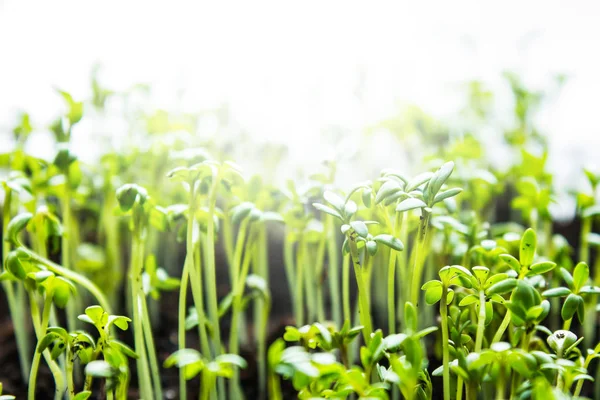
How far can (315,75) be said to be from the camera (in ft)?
5.55

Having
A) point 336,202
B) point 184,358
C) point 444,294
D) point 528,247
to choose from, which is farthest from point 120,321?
point 528,247

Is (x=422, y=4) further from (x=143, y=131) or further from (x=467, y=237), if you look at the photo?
(x=467, y=237)

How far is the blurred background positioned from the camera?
4.66 ft

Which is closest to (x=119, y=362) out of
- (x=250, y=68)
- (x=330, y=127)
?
(x=330, y=127)

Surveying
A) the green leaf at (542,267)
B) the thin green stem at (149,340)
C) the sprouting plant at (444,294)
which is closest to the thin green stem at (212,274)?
the thin green stem at (149,340)

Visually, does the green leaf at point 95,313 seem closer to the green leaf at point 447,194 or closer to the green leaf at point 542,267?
the green leaf at point 447,194

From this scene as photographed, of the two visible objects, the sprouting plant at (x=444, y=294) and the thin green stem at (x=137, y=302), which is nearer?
the sprouting plant at (x=444, y=294)

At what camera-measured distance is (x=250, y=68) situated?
69.6 inches

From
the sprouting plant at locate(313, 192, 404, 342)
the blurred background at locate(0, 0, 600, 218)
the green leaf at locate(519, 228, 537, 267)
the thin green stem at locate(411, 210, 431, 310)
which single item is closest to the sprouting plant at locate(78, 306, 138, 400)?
the sprouting plant at locate(313, 192, 404, 342)

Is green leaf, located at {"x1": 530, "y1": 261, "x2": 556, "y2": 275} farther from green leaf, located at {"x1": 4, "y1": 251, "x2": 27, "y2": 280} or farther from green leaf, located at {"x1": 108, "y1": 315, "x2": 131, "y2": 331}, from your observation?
green leaf, located at {"x1": 4, "y1": 251, "x2": 27, "y2": 280}

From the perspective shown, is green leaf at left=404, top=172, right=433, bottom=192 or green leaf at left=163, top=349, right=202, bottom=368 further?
green leaf at left=404, top=172, right=433, bottom=192

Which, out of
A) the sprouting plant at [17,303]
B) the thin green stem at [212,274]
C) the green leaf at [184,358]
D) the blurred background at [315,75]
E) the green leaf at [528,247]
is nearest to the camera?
the green leaf at [184,358]

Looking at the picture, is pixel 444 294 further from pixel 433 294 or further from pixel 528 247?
pixel 528 247

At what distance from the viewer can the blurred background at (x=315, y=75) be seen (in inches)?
55.9
